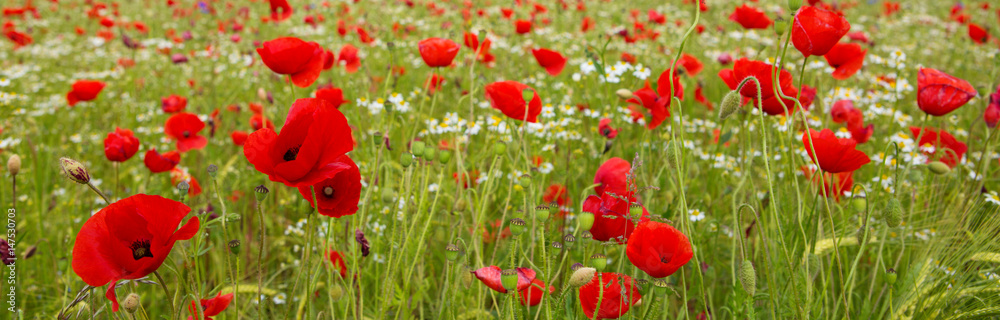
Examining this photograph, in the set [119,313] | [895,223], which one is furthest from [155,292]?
[895,223]

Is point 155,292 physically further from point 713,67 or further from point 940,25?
point 940,25

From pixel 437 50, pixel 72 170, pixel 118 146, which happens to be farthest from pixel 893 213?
pixel 118 146

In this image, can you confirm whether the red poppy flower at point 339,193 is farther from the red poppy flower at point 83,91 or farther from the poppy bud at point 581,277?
the red poppy flower at point 83,91

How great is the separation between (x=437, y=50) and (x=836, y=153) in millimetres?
1303

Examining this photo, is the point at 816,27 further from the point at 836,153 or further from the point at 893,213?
the point at 893,213

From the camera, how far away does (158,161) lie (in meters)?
2.14

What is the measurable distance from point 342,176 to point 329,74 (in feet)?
10.9

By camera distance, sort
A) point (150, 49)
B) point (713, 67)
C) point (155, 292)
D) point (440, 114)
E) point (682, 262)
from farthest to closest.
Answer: point (150, 49) → point (713, 67) → point (440, 114) → point (155, 292) → point (682, 262)

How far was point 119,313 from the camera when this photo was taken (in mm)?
1489

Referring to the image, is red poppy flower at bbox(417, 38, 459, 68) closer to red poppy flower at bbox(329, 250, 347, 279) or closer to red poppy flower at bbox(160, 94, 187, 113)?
red poppy flower at bbox(329, 250, 347, 279)

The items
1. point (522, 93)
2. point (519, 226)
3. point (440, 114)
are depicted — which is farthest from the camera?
point (440, 114)

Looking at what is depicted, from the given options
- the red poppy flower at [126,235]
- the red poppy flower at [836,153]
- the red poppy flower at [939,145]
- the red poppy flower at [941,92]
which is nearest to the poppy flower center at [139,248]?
the red poppy flower at [126,235]

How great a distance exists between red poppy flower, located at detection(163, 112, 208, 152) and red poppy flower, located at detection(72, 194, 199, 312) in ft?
5.52

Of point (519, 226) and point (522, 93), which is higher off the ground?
point (522, 93)
